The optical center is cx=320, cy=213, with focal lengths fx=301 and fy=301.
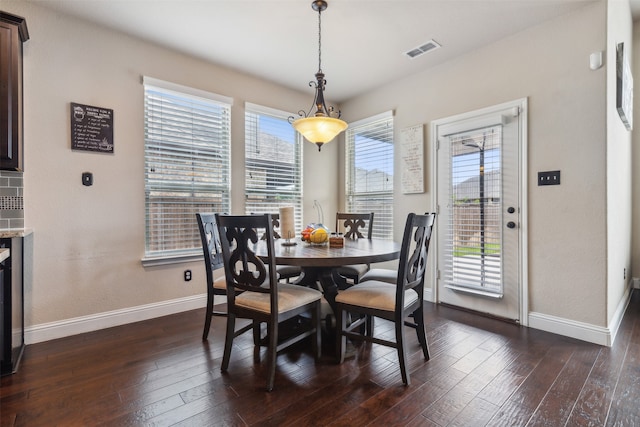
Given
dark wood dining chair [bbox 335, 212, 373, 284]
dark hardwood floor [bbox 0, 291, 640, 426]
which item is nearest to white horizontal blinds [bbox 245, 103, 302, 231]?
dark wood dining chair [bbox 335, 212, 373, 284]

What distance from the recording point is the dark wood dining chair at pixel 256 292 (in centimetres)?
178

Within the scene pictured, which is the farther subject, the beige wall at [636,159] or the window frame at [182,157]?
the beige wall at [636,159]

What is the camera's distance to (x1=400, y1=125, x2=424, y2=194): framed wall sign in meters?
3.58

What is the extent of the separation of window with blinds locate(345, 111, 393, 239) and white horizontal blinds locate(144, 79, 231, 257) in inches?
72.7

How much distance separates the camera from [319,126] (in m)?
2.44

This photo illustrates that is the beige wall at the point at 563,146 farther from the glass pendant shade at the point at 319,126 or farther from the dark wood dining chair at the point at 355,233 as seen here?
the glass pendant shade at the point at 319,126

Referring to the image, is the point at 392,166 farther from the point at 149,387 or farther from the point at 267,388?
the point at 149,387

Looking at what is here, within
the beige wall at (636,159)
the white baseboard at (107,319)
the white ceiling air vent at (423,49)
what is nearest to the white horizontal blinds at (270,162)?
the white baseboard at (107,319)

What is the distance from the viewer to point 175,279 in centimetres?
313

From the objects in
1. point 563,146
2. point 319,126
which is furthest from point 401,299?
point 563,146

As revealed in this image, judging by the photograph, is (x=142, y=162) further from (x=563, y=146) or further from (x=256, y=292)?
(x=563, y=146)

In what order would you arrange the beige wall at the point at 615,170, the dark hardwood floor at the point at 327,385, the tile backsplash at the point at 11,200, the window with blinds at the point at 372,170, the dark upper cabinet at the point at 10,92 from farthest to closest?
the window with blinds at the point at 372,170 < the beige wall at the point at 615,170 < the tile backsplash at the point at 11,200 < the dark upper cabinet at the point at 10,92 < the dark hardwood floor at the point at 327,385

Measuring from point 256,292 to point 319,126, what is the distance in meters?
1.38

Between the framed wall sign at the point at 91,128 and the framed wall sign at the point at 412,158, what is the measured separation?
313 cm
